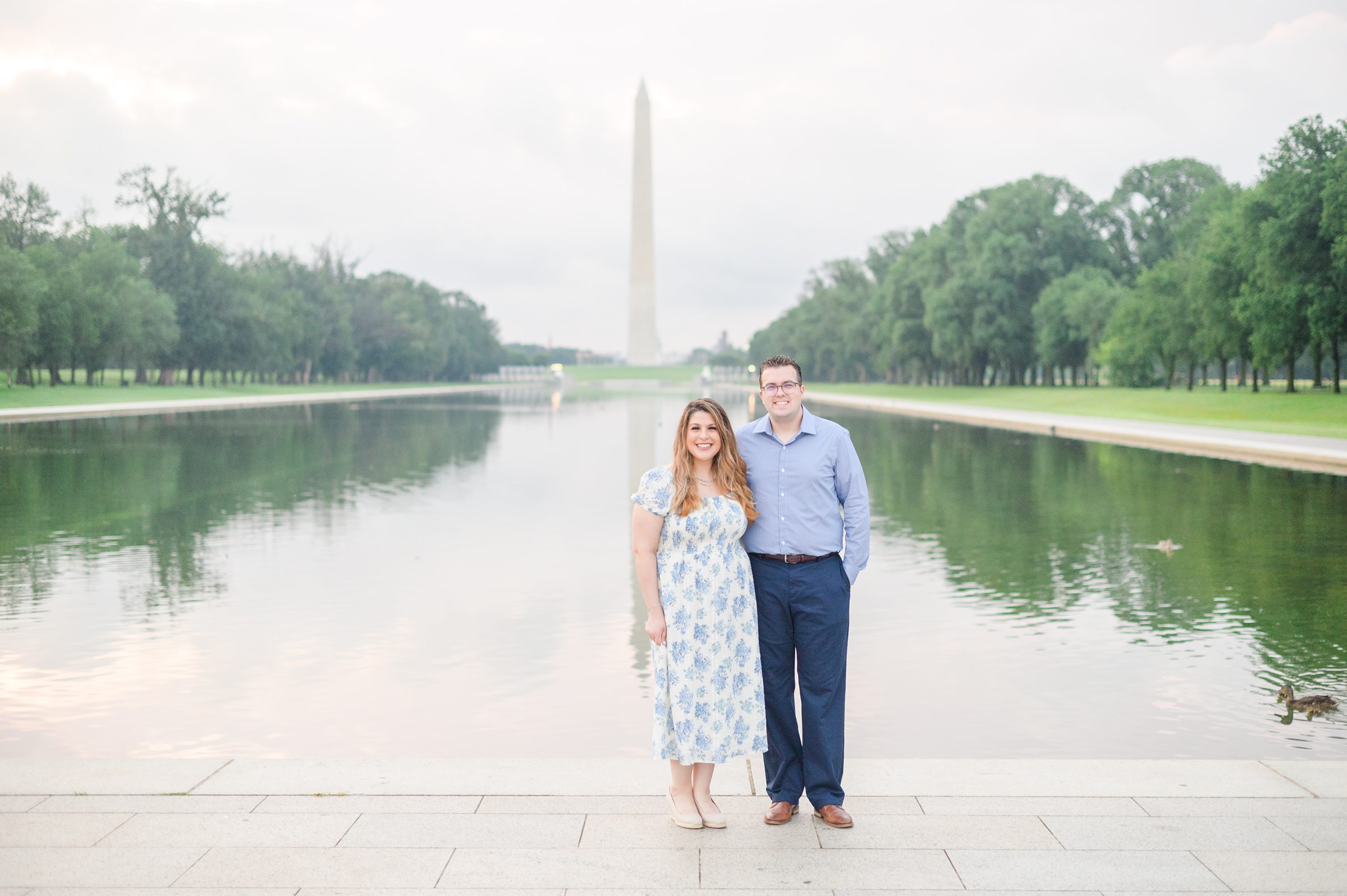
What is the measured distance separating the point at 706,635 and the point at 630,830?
0.74 metres

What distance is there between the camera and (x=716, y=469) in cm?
457

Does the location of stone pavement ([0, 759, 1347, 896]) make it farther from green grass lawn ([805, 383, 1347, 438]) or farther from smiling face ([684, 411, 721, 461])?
green grass lawn ([805, 383, 1347, 438])

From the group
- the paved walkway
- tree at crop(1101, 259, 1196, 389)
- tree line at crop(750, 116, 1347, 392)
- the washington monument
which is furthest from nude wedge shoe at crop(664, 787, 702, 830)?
the washington monument

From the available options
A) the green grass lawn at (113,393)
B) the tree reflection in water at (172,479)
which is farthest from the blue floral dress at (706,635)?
the green grass lawn at (113,393)

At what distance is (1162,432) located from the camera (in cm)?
3103

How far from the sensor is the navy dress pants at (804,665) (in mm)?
4672

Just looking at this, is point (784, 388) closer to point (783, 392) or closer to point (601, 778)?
point (783, 392)

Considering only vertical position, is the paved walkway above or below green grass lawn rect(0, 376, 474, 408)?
below

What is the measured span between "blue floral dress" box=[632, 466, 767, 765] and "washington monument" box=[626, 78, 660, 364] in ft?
264

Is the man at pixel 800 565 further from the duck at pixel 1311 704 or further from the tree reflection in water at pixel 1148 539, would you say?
the tree reflection in water at pixel 1148 539

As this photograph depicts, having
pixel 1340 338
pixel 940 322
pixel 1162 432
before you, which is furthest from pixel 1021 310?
pixel 1162 432

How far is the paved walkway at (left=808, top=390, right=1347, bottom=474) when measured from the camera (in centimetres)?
2367

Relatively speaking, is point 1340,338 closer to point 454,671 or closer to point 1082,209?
point 1082,209

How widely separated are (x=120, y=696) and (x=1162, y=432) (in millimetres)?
28521
